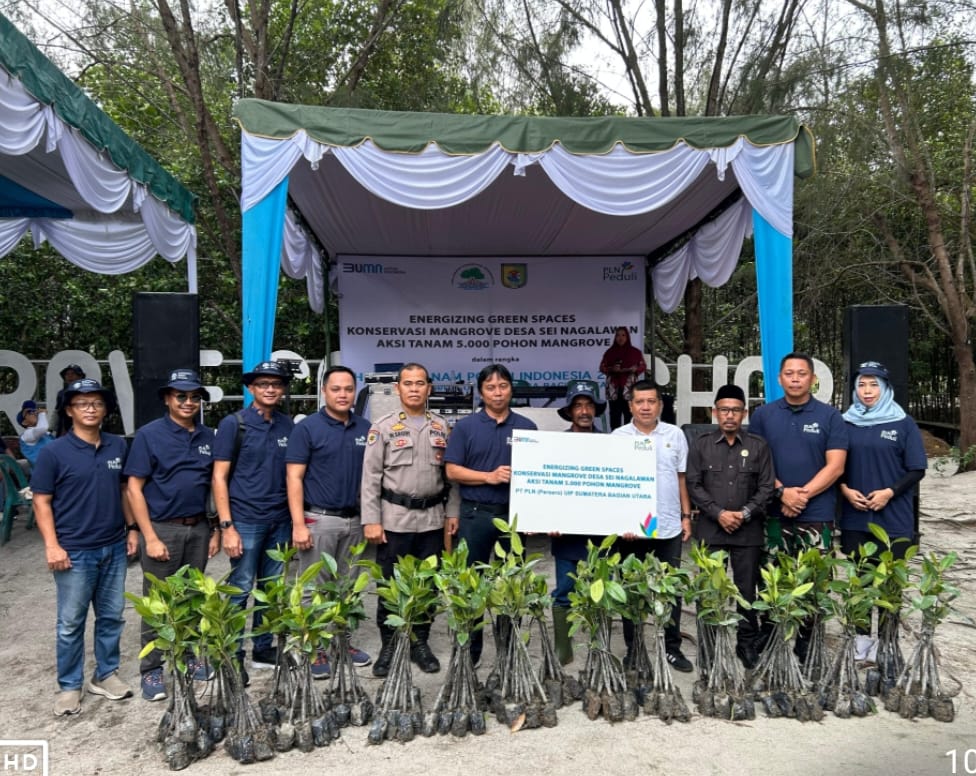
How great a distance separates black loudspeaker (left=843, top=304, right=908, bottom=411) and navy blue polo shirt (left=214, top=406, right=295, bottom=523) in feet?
11.8

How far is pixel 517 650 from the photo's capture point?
9.41ft

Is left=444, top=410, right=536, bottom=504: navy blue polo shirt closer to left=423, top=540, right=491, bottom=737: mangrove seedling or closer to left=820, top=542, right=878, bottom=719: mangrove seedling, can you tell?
left=423, top=540, right=491, bottom=737: mangrove seedling

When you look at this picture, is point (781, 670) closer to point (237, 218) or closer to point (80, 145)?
point (80, 145)

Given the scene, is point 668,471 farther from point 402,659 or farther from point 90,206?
point 90,206

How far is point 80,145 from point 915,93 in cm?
871

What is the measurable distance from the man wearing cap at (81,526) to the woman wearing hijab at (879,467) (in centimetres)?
331

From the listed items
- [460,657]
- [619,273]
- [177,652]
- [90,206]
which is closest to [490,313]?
[619,273]

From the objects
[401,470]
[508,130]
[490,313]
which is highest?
[508,130]

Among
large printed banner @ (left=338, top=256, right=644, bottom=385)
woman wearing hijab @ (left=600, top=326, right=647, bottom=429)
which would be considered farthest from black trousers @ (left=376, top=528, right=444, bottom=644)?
large printed banner @ (left=338, top=256, right=644, bottom=385)

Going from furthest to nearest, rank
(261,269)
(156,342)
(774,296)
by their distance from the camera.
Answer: (156,342) < (774,296) < (261,269)

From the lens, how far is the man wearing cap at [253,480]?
3270 mm

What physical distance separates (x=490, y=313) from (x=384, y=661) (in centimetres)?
628

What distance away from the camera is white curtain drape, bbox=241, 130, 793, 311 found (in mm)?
4539

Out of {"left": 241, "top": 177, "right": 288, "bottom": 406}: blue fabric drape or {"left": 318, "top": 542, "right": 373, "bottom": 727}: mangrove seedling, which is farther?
{"left": 241, "top": 177, "right": 288, "bottom": 406}: blue fabric drape
